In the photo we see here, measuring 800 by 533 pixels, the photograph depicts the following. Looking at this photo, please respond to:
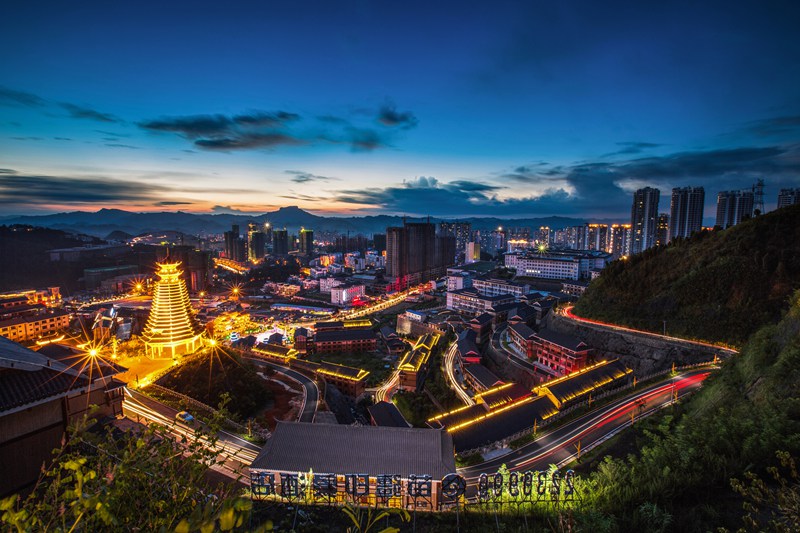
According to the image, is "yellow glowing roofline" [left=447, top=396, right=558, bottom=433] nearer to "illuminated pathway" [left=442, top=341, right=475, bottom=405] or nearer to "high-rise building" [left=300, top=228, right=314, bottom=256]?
"illuminated pathway" [left=442, top=341, right=475, bottom=405]

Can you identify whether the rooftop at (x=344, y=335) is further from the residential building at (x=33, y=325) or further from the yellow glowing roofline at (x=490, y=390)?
the residential building at (x=33, y=325)

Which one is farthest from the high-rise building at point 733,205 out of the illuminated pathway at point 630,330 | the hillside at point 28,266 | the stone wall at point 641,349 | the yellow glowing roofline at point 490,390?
the hillside at point 28,266

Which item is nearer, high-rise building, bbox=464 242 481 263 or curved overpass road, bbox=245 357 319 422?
curved overpass road, bbox=245 357 319 422

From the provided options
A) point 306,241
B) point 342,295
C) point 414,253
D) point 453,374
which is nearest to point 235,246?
point 306,241

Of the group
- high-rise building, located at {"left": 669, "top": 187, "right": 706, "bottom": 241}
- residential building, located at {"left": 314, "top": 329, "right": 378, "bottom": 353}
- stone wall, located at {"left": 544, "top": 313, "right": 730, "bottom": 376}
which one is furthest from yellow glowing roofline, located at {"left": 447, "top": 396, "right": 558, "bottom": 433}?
high-rise building, located at {"left": 669, "top": 187, "right": 706, "bottom": 241}

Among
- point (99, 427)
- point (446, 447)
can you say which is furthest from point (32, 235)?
point (446, 447)

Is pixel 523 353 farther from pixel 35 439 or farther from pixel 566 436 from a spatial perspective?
pixel 35 439
